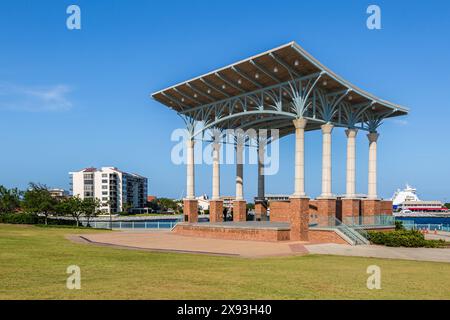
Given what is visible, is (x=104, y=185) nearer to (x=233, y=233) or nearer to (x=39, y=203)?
(x=39, y=203)

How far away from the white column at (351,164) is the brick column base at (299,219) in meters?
6.84

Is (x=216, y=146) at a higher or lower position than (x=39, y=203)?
higher

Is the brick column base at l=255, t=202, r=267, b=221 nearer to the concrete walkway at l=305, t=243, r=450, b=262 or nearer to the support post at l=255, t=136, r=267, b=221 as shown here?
the support post at l=255, t=136, r=267, b=221

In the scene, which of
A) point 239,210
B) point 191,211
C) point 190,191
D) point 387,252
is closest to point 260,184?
point 239,210

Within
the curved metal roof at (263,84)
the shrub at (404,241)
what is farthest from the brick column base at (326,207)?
the curved metal roof at (263,84)

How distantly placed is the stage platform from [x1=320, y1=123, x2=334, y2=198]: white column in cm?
410

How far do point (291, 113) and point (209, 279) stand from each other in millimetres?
20902

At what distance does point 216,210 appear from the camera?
136 ft

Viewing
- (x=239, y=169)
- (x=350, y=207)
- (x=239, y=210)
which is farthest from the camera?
(x=239, y=169)

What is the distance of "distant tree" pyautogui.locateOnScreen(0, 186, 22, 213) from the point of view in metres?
73.4

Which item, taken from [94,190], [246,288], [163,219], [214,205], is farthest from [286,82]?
[94,190]

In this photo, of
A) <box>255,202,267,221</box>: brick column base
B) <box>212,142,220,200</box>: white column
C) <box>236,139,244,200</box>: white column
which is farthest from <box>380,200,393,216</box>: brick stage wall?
<box>212,142,220,200</box>: white column
